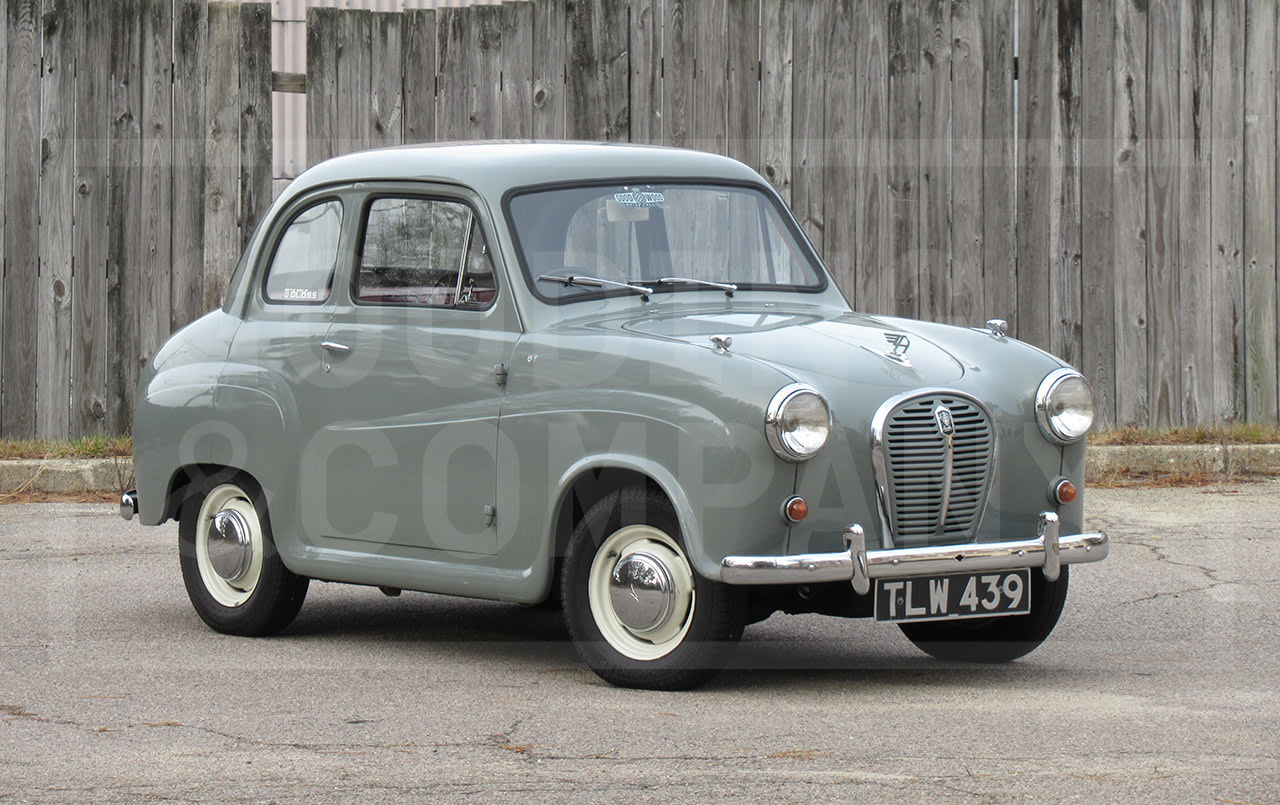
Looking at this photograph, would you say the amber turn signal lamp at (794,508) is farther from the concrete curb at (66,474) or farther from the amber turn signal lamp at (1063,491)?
the concrete curb at (66,474)

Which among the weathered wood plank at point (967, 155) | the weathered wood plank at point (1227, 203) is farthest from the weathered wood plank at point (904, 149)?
the weathered wood plank at point (1227, 203)

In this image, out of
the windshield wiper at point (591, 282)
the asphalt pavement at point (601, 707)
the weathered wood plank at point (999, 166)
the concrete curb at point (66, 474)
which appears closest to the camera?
the asphalt pavement at point (601, 707)

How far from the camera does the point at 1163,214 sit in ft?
34.4

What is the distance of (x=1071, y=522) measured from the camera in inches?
235

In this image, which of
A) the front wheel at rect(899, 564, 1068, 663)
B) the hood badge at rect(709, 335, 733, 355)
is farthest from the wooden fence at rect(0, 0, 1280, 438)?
the hood badge at rect(709, 335, 733, 355)

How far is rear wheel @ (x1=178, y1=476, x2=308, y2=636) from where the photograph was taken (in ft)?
22.5

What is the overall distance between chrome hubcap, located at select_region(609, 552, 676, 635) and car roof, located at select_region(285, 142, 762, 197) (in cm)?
154

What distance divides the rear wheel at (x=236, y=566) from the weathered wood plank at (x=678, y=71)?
14.2 ft

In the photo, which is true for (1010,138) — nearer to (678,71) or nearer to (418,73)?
(678,71)

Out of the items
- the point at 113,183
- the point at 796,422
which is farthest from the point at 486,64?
the point at 796,422

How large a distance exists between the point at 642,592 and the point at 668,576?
0.35 feet

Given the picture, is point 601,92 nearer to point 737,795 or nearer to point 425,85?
point 425,85

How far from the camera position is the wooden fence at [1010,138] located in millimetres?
10438

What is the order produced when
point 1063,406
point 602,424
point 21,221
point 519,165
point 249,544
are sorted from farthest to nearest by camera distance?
1. point 21,221
2. point 249,544
3. point 519,165
4. point 1063,406
5. point 602,424
